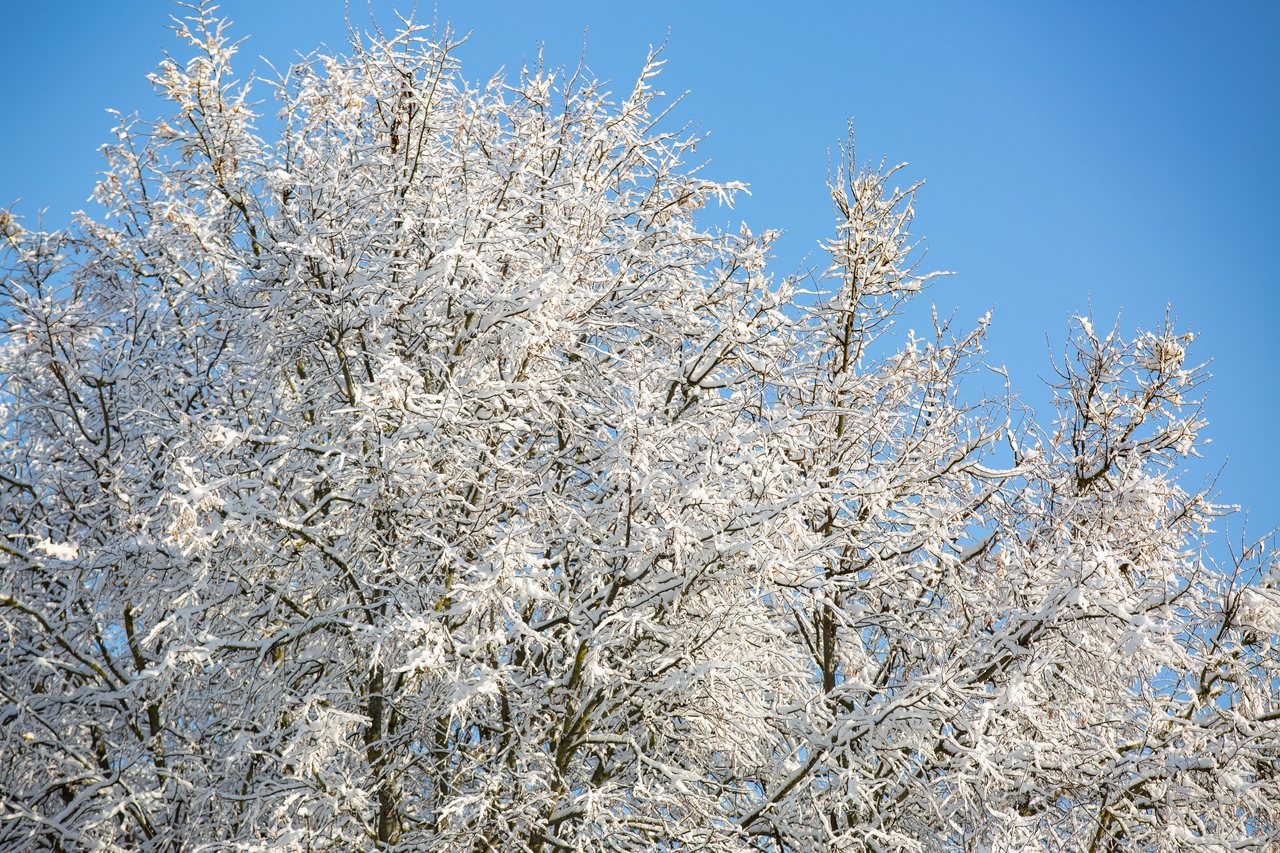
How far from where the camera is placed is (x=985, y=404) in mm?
7625

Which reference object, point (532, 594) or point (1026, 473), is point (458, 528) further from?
point (1026, 473)

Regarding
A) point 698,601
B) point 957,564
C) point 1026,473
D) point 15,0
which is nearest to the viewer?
point 698,601

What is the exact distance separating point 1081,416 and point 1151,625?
8.96ft

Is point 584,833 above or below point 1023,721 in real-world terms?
below

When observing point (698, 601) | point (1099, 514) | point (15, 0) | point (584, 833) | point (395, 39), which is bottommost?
point (584, 833)

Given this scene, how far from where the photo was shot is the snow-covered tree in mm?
5785

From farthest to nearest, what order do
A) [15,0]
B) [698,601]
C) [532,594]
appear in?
1. [15,0]
2. [698,601]
3. [532,594]

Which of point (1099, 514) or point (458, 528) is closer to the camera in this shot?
point (458, 528)

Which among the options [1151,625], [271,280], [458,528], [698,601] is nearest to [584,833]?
[698,601]

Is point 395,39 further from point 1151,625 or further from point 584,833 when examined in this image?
point 1151,625

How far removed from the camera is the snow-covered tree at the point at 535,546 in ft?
19.0

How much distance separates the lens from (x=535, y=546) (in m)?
5.28

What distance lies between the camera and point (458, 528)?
6.42 metres

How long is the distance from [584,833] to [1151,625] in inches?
124
